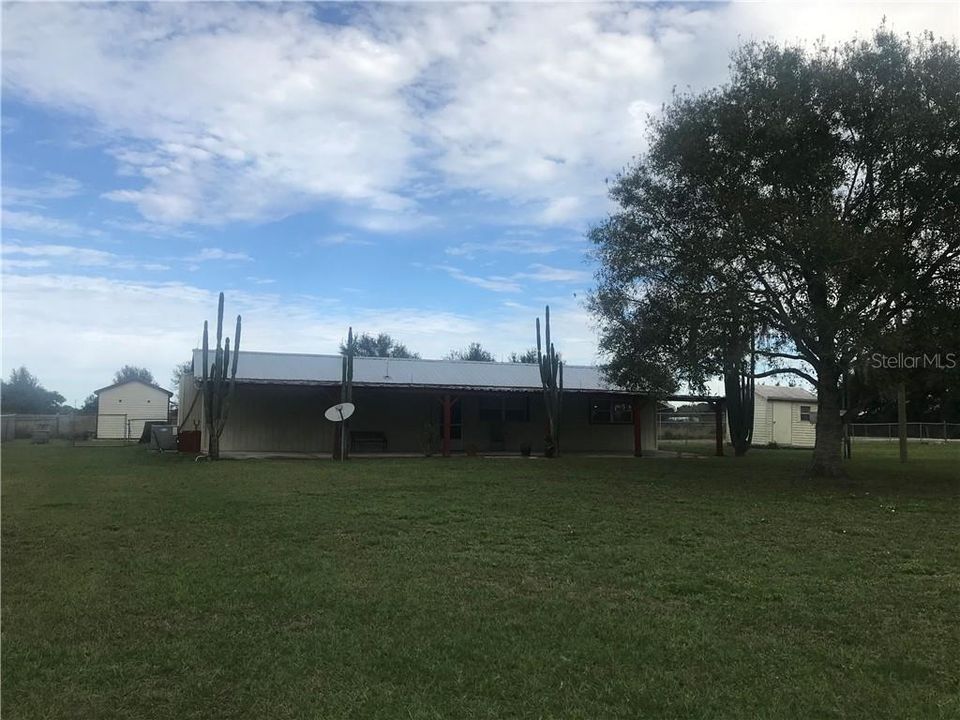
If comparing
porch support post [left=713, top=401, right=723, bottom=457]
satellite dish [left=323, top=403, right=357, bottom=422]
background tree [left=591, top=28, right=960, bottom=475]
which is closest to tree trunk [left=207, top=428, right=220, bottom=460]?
satellite dish [left=323, top=403, right=357, bottom=422]

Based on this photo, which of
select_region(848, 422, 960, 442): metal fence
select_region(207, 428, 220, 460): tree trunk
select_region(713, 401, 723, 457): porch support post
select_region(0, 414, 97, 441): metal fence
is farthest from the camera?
select_region(848, 422, 960, 442): metal fence

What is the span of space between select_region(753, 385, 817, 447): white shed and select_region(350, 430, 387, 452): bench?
63.8 feet

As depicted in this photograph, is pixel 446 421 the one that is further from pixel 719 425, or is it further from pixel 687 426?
pixel 687 426

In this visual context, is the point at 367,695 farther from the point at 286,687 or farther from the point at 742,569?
the point at 742,569

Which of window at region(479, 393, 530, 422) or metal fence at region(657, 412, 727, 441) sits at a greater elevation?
window at region(479, 393, 530, 422)

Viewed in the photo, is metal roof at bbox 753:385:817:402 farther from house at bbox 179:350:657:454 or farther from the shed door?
house at bbox 179:350:657:454

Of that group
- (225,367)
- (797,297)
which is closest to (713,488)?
(797,297)

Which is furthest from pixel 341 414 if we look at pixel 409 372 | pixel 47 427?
pixel 47 427

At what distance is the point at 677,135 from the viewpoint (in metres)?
15.4

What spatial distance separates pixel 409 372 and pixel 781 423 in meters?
19.4

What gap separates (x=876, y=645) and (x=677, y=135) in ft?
40.7

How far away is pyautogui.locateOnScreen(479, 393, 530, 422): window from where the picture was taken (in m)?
27.2

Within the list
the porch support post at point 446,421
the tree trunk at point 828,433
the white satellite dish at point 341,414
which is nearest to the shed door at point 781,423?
the porch support post at point 446,421

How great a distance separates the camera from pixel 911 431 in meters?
45.8
